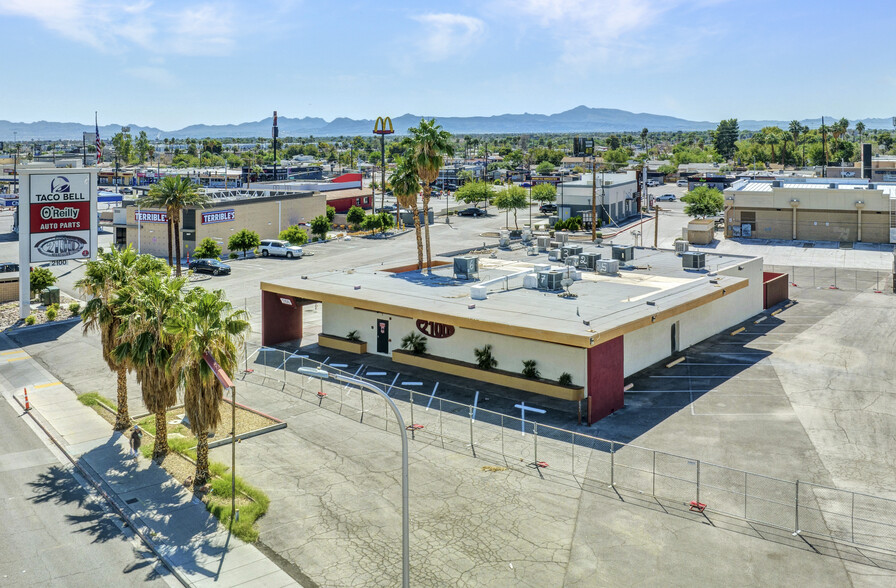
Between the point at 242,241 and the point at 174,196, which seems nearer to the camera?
the point at 174,196

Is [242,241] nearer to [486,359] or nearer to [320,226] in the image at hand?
[320,226]

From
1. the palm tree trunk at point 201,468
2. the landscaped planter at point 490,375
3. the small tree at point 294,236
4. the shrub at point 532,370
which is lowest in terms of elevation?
the palm tree trunk at point 201,468

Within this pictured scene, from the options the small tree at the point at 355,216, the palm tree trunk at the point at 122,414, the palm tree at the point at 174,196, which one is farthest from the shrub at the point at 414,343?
the small tree at the point at 355,216

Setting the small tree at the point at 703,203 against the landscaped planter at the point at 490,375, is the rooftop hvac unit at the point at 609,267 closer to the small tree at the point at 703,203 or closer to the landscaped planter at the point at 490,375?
the landscaped planter at the point at 490,375

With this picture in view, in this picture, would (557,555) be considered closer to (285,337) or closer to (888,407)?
(888,407)

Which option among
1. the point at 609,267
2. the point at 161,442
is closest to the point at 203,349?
the point at 161,442

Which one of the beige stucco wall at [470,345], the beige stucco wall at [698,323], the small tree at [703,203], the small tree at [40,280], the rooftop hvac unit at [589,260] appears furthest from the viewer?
the small tree at [703,203]
